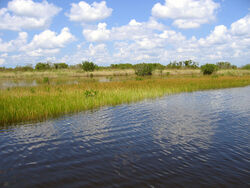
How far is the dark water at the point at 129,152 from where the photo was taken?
5867mm

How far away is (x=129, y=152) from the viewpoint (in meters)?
7.59

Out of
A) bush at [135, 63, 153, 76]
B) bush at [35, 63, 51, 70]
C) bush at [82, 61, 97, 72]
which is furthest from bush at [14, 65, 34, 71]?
bush at [135, 63, 153, 76]

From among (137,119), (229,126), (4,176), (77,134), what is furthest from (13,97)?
(229,126)

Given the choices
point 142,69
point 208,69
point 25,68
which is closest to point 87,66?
point 142,69

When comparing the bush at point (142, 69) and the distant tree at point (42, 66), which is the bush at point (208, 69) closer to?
the bush at point (142, 69)

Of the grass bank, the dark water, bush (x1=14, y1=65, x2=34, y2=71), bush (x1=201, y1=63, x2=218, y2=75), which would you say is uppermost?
bush (x1=14, y1=65, x2=34, y2=71)

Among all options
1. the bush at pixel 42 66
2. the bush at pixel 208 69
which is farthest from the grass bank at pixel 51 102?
the bush at pixel 42 66

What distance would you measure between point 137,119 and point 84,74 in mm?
46678

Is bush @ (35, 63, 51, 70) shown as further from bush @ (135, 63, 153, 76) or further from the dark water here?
the dark water

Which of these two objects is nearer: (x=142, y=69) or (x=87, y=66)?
(x=142, y=69)

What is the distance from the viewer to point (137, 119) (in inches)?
483

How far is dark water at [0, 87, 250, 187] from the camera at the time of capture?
19.2ft

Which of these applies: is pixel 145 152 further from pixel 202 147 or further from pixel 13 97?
pixel 13 97

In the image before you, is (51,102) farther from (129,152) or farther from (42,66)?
(42,66)
